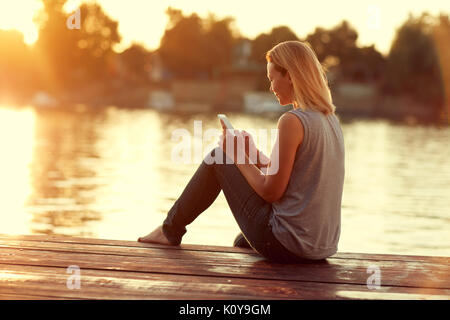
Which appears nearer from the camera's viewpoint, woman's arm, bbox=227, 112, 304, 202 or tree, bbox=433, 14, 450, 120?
woman's arm, bbox=227, 112, 304, 202

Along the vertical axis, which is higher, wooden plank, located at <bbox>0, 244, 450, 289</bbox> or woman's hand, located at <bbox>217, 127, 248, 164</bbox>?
woman's hand, located at <bbox>217, 127, 248, 164</bbox>

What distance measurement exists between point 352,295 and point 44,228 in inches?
237

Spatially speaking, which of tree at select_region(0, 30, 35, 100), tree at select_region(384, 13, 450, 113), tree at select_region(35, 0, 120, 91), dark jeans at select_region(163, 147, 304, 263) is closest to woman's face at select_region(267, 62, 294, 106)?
dark jeans at select_region(163, 147, 304, 263)

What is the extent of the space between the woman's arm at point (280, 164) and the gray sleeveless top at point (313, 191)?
1.7 inches

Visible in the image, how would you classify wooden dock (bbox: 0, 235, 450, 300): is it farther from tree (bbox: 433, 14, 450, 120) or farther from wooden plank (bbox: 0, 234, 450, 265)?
tree (bbox: 433, 14, 450, 120)

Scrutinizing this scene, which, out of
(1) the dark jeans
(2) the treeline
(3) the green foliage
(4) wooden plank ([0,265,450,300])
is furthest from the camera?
(3) the green foliage

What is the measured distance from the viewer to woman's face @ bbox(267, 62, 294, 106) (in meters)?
3.40

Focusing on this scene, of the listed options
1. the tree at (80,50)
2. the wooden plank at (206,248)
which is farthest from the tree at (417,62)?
the wooden plank at (206,248)

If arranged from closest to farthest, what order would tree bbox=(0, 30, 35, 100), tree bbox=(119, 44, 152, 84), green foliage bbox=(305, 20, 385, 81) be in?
green foliage bbox=(305, 20, 385, 81) < tree bbox=(0, 30, 35, 100) < tree bbox=(119, 44, 152, 84)

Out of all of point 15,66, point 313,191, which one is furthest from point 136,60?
point 313,191

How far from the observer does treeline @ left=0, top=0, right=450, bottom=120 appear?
6006 cm

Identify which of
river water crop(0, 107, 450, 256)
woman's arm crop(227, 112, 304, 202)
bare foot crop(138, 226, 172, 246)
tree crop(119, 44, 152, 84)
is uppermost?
tree crop(119, 44, 152, 84)

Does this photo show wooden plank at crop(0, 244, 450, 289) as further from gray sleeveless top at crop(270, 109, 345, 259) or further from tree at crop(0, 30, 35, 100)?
tree at crop(0, 30, 35, 100)
